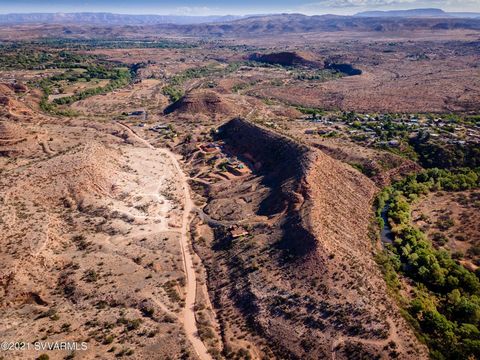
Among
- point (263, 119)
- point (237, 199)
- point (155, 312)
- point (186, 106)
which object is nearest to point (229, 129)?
point (263, 119)

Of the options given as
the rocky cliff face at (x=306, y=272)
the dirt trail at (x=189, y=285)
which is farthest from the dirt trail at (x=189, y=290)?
the rocky cliff face at (x=306, y=272)

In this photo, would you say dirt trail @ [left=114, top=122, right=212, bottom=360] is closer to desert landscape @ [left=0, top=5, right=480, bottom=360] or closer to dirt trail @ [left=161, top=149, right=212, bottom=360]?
dirt trail @ [left=161, top=149, right=212, bottom=360]

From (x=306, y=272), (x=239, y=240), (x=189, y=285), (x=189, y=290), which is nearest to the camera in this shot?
(x=306, y=272)

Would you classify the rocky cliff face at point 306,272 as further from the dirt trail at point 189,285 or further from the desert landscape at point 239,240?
the dirt trail at point 189,285

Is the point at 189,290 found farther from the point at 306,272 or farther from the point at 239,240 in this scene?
the point at 306,272

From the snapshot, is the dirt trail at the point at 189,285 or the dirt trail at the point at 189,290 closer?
the dirt trail at the point at 189,290

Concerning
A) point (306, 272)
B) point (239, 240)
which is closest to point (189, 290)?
point (239, 240)

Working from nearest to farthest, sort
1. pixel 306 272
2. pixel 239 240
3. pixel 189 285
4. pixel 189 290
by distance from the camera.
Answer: pixel 306 272 < pixel 189 290 < pixel 189 285 < pixel 239 240

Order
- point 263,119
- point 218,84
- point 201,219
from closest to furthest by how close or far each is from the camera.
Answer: point 201,219 < point 263,119 < point 218,84

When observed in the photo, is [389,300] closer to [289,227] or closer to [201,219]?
[289,227]
